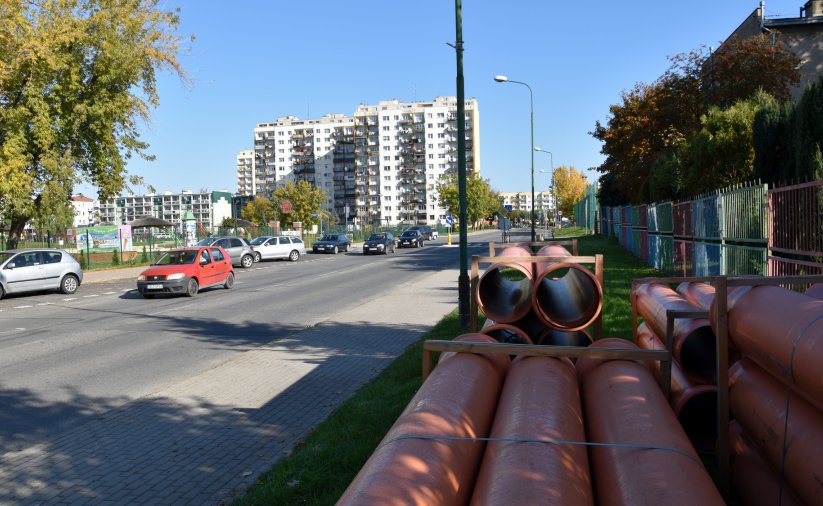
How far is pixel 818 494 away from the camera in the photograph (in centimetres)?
295

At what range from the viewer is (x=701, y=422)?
4.63m

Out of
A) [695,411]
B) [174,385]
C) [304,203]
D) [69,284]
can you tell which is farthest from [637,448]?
[304,203]

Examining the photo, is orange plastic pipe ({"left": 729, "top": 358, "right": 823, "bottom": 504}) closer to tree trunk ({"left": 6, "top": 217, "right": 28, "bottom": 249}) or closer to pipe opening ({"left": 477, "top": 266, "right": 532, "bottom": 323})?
pipe opening ({"left": 477, "top": 266, "right": 532, "bottom": 323})

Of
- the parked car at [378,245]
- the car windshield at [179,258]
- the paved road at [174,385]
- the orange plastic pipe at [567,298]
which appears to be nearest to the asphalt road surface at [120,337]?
the paved road at [174,385]

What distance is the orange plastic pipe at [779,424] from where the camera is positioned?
306 centimetres

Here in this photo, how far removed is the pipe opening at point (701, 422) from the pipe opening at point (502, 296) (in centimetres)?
193

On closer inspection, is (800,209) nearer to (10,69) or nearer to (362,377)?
(362,377)

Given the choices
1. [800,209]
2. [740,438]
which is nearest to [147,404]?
[740,438]

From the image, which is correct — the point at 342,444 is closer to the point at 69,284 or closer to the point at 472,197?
the point at 69,284

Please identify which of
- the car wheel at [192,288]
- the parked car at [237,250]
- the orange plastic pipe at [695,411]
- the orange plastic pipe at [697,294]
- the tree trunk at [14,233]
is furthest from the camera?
the parked car at [237,250]

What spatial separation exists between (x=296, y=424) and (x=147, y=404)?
2.09 metres

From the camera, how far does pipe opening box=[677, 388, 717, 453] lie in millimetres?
4543

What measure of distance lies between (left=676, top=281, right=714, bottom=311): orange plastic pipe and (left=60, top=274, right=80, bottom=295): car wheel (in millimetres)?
20992

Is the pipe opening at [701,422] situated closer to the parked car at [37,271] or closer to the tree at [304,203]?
the parked car at [37,271]
